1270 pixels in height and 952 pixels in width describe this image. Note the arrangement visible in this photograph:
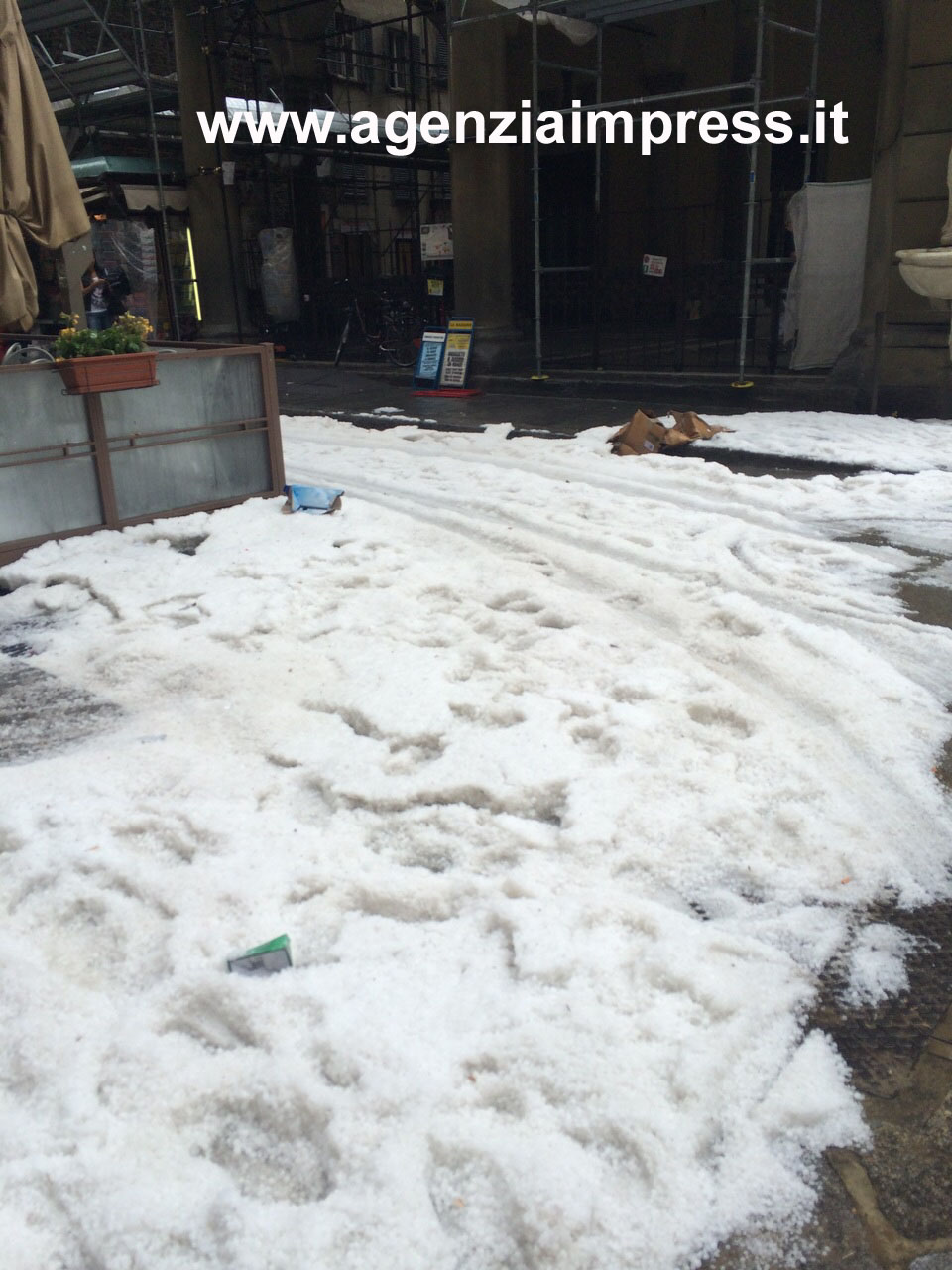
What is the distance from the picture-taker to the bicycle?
55.8ft

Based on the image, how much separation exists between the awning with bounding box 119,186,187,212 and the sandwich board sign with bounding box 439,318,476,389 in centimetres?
859

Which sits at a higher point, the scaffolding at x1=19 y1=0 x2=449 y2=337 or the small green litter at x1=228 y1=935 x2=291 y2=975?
the scaffolding at x1=19 y1=0 x2=449 y2=337

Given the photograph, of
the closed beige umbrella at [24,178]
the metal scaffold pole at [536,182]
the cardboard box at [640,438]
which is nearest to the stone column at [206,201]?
the metal scaffold pole at [536,182]

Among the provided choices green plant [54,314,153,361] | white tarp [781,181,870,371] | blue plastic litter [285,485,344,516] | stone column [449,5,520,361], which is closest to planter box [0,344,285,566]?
green plant [54,314,153,361]

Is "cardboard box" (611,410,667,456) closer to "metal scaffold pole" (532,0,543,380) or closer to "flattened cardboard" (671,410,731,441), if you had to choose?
"flattened cardboard" (671,410,731,441)

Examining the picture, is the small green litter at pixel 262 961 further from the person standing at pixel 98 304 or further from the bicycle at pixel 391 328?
the person standing at pixel 98 304

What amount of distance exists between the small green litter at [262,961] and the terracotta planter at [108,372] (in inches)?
178

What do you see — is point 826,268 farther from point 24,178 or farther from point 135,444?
point 24,178

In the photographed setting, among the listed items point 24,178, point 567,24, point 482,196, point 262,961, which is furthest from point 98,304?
point 262,961

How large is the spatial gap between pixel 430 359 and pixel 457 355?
1.46ft

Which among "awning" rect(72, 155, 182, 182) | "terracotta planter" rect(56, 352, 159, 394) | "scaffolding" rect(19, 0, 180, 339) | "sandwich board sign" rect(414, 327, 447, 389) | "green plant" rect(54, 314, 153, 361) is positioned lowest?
"sandwich board sign" rect(414, 327, 447, 389)

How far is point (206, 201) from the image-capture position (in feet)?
61.5

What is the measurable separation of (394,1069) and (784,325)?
11.5 m

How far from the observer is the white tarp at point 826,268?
11164mm
